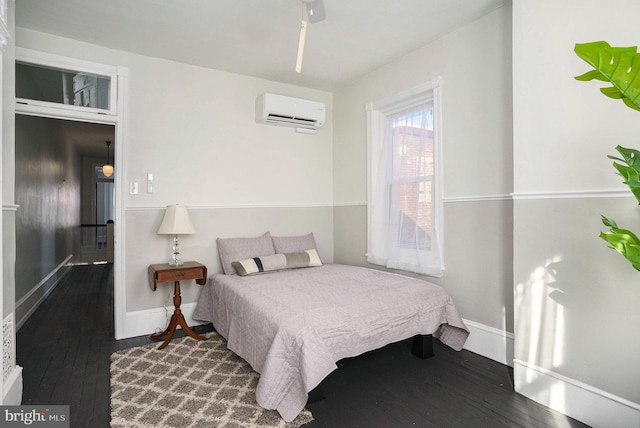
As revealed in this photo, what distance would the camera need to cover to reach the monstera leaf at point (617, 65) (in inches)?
51.2

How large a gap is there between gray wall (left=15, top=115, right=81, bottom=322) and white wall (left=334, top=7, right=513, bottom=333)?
14.3 feet

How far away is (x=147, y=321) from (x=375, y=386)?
7.69ft

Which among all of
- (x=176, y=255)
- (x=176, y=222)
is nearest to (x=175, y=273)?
(x=176, y=255)

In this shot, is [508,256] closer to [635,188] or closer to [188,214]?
[635,188]

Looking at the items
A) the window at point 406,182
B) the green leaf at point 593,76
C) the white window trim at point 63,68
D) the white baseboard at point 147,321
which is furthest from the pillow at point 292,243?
the green leaf at point 593,76

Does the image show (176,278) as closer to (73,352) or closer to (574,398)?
(73,352)

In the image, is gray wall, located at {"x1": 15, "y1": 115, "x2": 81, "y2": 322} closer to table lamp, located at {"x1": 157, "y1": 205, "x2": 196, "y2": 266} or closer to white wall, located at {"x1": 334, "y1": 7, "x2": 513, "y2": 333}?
table lamp, located at {"x1": 157, "y1": 205, "x2": 196, "y2": 266}

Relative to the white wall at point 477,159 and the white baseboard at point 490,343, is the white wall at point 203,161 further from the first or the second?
the white baseboard at point 490,343

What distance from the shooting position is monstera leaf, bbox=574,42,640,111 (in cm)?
130

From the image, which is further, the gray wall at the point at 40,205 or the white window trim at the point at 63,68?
the gray wall at the point at 40,205

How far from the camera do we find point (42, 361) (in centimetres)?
268

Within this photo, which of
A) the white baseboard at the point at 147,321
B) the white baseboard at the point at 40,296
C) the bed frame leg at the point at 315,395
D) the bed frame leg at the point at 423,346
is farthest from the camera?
the white baseboard at the point at 40,296

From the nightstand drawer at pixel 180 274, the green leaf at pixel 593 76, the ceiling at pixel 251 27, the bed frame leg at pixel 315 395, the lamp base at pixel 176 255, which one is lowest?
the bed frame leg at pixel 315 395

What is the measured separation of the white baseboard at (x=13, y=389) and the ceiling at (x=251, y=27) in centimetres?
257
